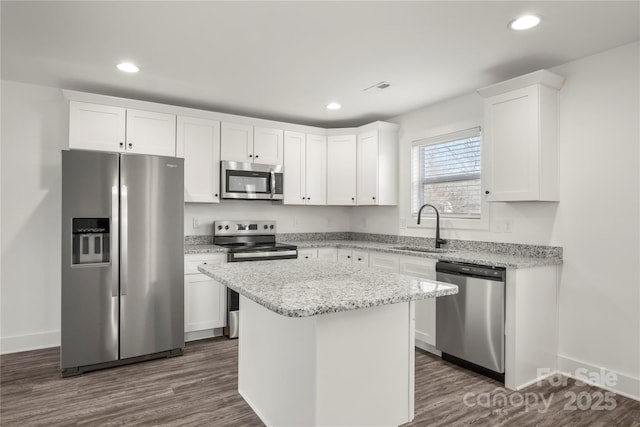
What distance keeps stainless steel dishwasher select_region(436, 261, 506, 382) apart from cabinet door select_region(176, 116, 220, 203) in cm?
246

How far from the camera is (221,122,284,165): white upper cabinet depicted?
4.15 m

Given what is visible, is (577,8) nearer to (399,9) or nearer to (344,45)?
(399,9)

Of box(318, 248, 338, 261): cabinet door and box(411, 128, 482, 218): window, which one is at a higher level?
box(411, 128, 482, 218): window

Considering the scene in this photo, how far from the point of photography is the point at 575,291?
9.57 feet

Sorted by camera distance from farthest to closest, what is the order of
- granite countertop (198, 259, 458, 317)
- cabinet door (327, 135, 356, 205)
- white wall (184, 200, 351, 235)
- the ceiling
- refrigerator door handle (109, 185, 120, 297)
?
cabinet door (327, 135, 356, 205), white wall (184, 200, 351, 235), refrigerator door handle (109, 185, 120, 297), the ceiling, granite countertop (198, 259, 458, 317)

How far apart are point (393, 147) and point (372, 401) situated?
10.8ft

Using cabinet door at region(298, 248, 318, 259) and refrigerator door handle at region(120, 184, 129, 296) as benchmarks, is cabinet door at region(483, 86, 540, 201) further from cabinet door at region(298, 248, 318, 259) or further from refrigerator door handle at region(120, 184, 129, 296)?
refrigerator door handle at region(120, 184, 129, 296)

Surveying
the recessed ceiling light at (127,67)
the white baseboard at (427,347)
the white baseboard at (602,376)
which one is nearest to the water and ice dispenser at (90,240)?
the recessed ceiling light at (127,67)

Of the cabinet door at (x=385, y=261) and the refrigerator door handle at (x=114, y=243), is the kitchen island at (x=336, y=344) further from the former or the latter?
the cabinet door at (x=385, y=261)

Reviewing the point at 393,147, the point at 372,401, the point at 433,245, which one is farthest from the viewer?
the point at 393,147

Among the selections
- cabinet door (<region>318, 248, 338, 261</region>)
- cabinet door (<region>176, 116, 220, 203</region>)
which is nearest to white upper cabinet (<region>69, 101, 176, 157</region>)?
cabinet door (<region>176, 116, 220, 203</region>)

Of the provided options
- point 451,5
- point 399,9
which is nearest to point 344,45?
point 399,9

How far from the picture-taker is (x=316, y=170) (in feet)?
15.6

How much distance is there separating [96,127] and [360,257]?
9.59 feet
